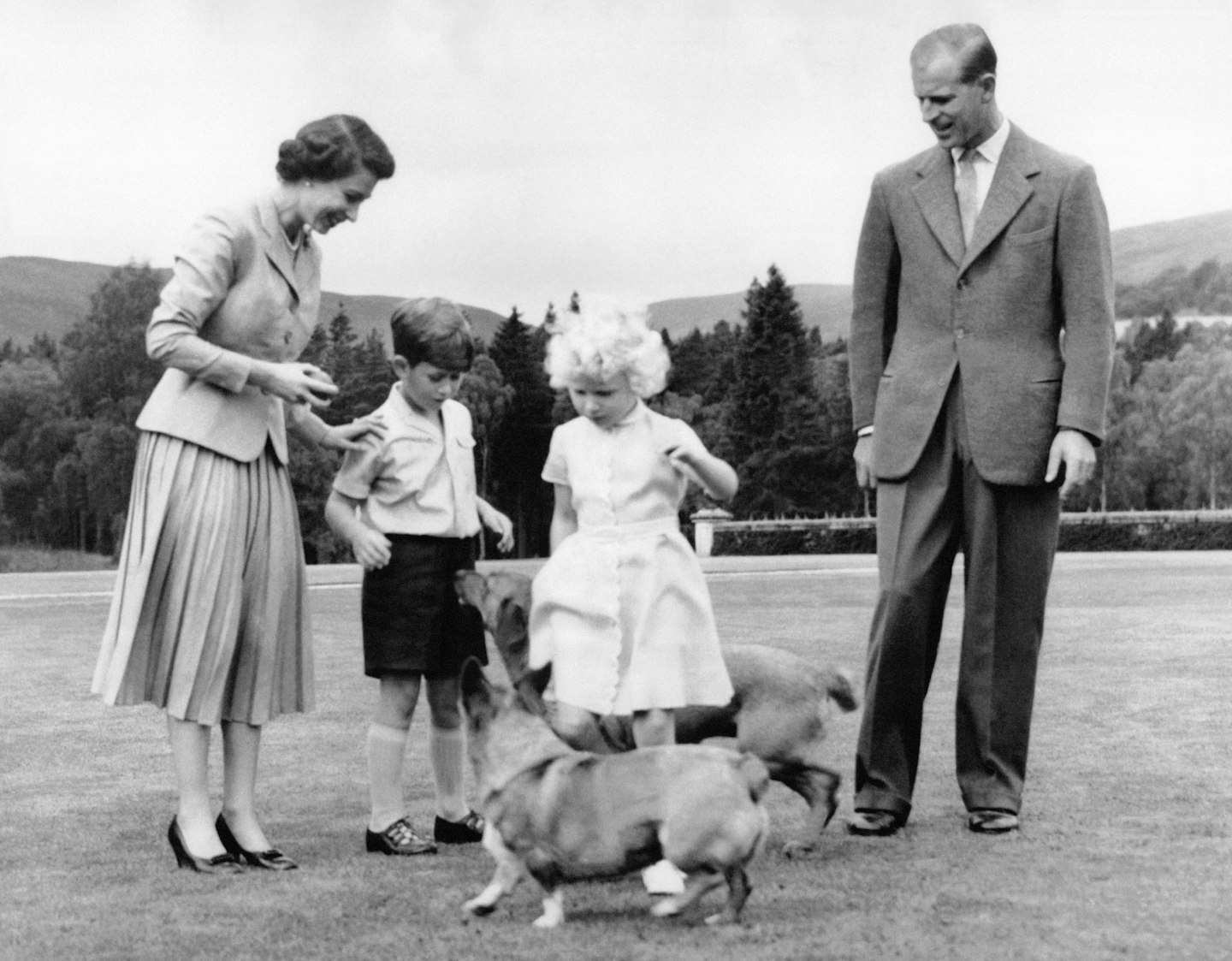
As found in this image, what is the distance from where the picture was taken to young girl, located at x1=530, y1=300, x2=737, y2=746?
16.5ft

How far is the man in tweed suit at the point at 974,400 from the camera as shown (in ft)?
19.8

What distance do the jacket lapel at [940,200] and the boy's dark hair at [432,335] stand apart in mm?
1665

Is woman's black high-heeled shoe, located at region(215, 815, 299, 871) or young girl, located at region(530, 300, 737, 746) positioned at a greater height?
young girl, located at region(530, 300, 737, 746)

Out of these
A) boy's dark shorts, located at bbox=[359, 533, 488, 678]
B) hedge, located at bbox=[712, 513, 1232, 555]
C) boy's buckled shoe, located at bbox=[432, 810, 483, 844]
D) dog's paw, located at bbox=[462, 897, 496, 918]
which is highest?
boy's dark shorts, located at bbox=[359, 533, 488, 678]

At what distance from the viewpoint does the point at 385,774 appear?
19.0 feet

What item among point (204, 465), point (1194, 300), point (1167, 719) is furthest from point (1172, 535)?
point (1194, 300)

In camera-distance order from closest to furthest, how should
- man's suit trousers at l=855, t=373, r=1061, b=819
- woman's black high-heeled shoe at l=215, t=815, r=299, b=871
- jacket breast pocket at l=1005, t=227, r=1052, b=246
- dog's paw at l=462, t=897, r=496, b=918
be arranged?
1. dog's paw at l=462, t=897, r=496, b=918
2. woman's black high-heeled shoe at l=215, t=815, r=299, b=871
3. jacket breast pocket at l=1005, t=227, r=1052, b=246
4. man's suit trousers at l=855, t=373, r=1061, b=819

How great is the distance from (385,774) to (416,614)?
522 mm

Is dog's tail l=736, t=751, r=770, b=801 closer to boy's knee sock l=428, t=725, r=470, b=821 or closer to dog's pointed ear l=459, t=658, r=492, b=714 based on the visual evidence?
dog's pointed ear l=459, t=658, r=492, b=714

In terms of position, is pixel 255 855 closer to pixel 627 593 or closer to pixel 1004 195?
pixel 627 593

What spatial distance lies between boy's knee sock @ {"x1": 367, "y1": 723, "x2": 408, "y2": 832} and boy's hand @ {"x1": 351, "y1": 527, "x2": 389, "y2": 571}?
57 cm

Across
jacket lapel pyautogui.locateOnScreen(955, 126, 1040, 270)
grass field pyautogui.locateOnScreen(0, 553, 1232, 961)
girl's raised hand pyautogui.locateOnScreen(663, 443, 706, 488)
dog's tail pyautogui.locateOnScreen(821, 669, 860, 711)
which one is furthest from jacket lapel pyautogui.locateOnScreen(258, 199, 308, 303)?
jacket lapel pyautogui.locateOnScreen(955, 126, 1040, 270)

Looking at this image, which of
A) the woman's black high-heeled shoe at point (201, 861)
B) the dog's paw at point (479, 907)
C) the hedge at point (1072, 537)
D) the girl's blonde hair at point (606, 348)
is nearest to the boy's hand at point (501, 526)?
the girl's blonde hair at point (606, 348)

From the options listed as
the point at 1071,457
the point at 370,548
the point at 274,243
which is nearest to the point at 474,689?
the point at 370,548
